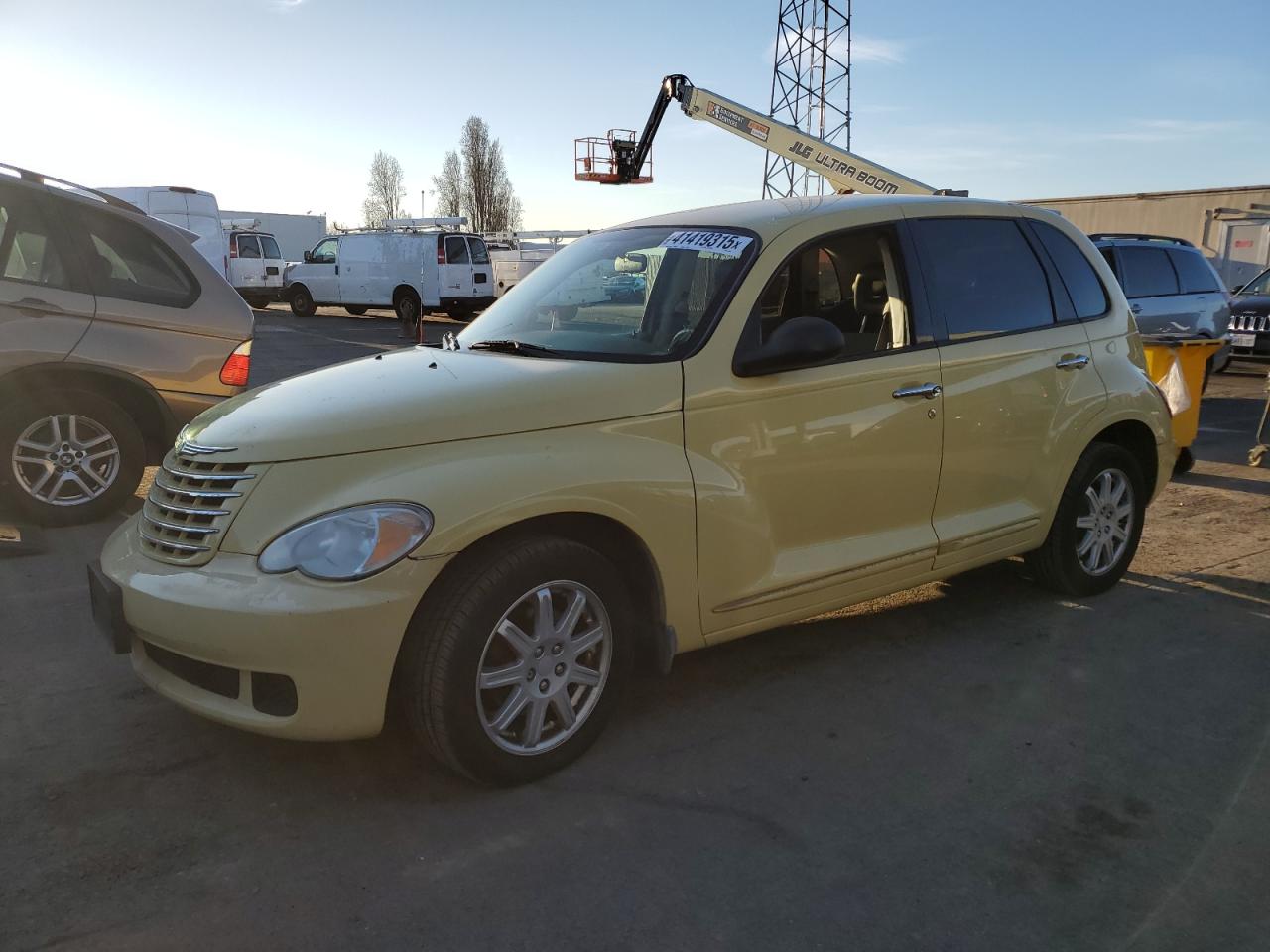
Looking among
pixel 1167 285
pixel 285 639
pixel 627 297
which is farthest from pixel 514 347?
pixel 1167 285

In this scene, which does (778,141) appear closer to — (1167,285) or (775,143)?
(775,143)

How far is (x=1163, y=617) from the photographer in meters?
4.75

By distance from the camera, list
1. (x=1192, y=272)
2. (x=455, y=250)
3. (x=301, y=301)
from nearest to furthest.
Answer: (x=1192, y=272) < (x=455, y=250) < (x=301, y=301)

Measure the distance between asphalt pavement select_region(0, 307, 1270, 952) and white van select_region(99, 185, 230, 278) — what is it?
22609 mm

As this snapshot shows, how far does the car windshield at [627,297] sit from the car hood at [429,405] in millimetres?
181

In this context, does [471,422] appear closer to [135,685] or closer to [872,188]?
[135,685]

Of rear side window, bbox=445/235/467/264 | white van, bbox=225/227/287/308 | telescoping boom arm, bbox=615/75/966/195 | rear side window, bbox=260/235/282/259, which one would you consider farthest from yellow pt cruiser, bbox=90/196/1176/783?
rear side window, bbox=260/235/282/259

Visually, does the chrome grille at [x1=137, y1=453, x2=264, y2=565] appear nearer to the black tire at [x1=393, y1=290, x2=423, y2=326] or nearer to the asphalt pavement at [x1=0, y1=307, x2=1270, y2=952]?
the asphalt pavement at [x1=0, y1=307, x2=1270, y2=952]

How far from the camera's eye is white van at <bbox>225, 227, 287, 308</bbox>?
1088 inches

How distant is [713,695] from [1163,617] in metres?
2.34

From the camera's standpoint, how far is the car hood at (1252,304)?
15.9 m

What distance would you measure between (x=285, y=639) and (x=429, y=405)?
0.83 metres

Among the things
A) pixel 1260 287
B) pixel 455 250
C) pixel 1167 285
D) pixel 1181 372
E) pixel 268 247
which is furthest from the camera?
pixel 268 247

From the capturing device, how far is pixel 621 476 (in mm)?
3195
